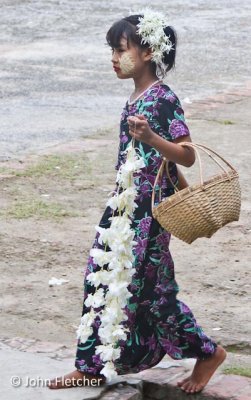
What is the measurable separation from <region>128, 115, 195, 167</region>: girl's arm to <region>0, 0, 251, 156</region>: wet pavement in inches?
185

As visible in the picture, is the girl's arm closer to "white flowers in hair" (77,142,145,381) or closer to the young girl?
the young girl

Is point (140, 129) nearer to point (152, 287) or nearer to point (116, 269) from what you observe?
point (116, 269)

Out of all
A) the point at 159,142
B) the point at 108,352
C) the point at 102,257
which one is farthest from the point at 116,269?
the point at 159,142

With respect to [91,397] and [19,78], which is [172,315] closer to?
[91,397]

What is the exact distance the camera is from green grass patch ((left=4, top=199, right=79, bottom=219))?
742cm

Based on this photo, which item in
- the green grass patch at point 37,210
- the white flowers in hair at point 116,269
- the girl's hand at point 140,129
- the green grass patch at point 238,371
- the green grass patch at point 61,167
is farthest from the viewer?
the green grass patch at point 61,167

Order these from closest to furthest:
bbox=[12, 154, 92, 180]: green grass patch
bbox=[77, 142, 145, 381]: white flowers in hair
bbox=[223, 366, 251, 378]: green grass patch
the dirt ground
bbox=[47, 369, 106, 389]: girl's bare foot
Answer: bbox=[77, 142, 145, 381]: white flowers in hair, bbox=[47, 369, 106, 389]: girl's bare foot, bbox=[223, 366, 251, 378]: green grass patch, the dirt ground, bbox=[12, 154, 92, 180]: green grass patch

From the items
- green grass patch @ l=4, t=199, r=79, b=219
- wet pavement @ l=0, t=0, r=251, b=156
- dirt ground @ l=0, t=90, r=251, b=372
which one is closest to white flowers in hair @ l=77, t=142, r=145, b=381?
dirt ground @ l=0, t=90, r=251, b=372

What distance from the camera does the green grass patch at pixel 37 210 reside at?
7418 millimetres

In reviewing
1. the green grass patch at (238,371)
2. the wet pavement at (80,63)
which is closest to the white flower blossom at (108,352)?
the green grass patch at (238,371)

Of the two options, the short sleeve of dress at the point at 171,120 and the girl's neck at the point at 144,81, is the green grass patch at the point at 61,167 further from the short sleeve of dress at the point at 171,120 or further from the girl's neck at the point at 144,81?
the short sleeve of dress at the point at 171,120

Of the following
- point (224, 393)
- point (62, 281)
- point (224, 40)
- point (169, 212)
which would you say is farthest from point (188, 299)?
point (224, 40)

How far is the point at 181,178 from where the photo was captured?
15.3 feet

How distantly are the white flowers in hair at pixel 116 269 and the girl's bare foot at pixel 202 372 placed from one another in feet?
1.18
